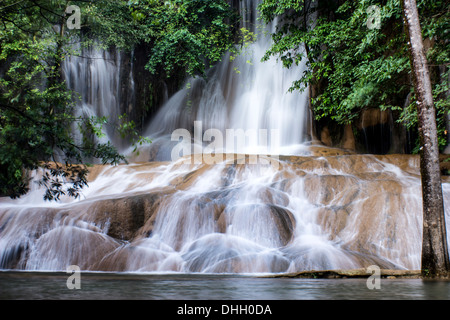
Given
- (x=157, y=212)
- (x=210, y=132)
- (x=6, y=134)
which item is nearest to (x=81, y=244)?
(x=157, y=212)

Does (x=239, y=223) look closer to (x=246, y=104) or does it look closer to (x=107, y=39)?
(x=107, y=39)

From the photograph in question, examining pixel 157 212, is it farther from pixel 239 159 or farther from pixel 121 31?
pixel 121 31

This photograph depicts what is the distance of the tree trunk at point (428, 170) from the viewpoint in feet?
15.3

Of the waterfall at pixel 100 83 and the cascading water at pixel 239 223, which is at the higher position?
the waterfall at pixel 100 83

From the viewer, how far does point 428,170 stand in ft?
16.0

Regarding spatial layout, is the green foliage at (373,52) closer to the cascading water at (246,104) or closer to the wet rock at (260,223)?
the wet rock at (260,223)

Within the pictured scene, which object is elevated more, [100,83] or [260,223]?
[100,83]

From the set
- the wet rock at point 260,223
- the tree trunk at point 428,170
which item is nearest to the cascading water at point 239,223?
the wet rock at point 260,223

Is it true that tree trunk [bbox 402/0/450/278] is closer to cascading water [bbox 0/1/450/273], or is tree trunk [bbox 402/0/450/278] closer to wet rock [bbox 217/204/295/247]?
cascading water [bbox 0/1/450/273]

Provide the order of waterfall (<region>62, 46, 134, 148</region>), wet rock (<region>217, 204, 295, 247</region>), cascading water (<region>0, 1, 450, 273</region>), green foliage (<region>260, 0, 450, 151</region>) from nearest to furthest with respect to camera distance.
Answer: cascading water (<region>0, 1, 450, 273</region>)
wet rock (<region>217, 204, 295, 247</region>)
green foliage (<region>260, 0, 450, 151</region>)
waterfall (<region>62, 46, 134, 148</region>)

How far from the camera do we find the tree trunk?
4.66 m

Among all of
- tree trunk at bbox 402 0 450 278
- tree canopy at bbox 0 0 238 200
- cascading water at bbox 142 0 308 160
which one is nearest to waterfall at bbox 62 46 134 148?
tree canopy at bbox 0 0 238 200

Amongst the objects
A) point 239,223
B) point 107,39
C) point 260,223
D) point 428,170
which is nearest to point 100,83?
point 107,39
